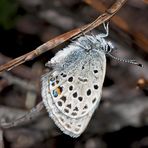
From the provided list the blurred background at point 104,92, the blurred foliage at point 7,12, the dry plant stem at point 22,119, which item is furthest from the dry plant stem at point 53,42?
the blurred foliage at point 7,12

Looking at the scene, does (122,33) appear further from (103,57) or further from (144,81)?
(103,57)

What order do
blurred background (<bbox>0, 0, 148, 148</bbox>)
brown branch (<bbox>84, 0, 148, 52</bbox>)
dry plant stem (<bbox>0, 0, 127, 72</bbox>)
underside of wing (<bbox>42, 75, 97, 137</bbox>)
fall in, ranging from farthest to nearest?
blurred background (<bbox>0, 0, 148, 148</bbox>), brown branch (<bbox>84, 0, 148, 52</bbox>), underside of wing (<bbox>42, 75, 97, 137</bbox>), dry plant stem (<bbox>0, 0, 127, 72</bbox>)

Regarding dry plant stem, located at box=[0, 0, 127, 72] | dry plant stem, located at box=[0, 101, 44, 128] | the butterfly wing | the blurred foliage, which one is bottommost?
dry plant stem, located at box=[0, 101, 44, 128]

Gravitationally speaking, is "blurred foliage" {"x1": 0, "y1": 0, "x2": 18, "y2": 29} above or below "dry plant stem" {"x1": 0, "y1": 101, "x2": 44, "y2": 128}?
above

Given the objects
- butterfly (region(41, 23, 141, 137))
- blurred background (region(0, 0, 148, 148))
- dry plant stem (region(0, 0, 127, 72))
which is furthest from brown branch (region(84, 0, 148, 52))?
dry plant stem (region(0, 0, 127, 72))

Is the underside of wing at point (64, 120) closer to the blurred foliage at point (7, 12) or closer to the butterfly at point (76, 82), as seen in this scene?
the butterfly at point (76, 82)

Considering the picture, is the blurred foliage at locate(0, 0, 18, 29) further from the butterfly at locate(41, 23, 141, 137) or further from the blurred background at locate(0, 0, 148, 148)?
the butterfly at locate(41, 23, 141, 137)

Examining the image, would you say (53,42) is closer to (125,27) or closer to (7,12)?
(125,27)

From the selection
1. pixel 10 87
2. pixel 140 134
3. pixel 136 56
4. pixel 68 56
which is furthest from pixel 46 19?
pixel 68 56
